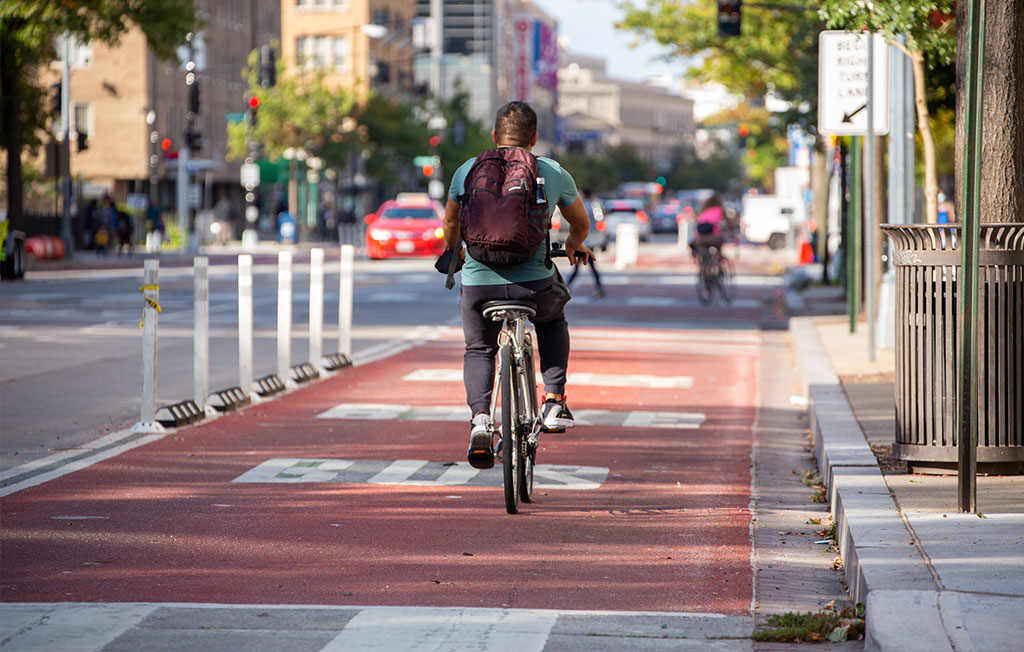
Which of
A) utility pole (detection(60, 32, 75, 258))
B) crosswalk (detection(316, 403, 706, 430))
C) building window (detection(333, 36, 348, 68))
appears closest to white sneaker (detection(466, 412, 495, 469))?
crosswalk (detection(316, 403, 706, 430))

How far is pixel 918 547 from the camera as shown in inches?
274

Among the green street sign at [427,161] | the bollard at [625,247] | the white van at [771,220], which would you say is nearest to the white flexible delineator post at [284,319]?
the bollard at [625,247]

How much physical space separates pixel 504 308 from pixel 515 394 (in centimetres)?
39

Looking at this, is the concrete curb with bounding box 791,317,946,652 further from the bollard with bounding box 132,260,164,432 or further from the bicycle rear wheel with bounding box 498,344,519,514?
the bollard with bounding box 132,260,164,432

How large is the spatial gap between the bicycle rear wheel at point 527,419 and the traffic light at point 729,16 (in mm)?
22271

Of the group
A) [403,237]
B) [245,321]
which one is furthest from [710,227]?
[245,321]

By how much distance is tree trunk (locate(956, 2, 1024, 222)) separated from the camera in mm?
9242

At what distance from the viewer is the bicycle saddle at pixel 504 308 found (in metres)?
8.48

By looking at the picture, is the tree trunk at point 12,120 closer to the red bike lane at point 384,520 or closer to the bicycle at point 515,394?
the red bike lane at point 384,520

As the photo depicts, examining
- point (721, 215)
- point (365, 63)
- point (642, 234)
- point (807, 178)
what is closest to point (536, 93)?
point (365, 63)

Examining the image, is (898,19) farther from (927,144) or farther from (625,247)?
(625,247)

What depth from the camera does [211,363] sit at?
17328 mm

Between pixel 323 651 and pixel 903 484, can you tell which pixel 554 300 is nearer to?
pixel 903 484

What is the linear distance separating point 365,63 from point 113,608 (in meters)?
102
